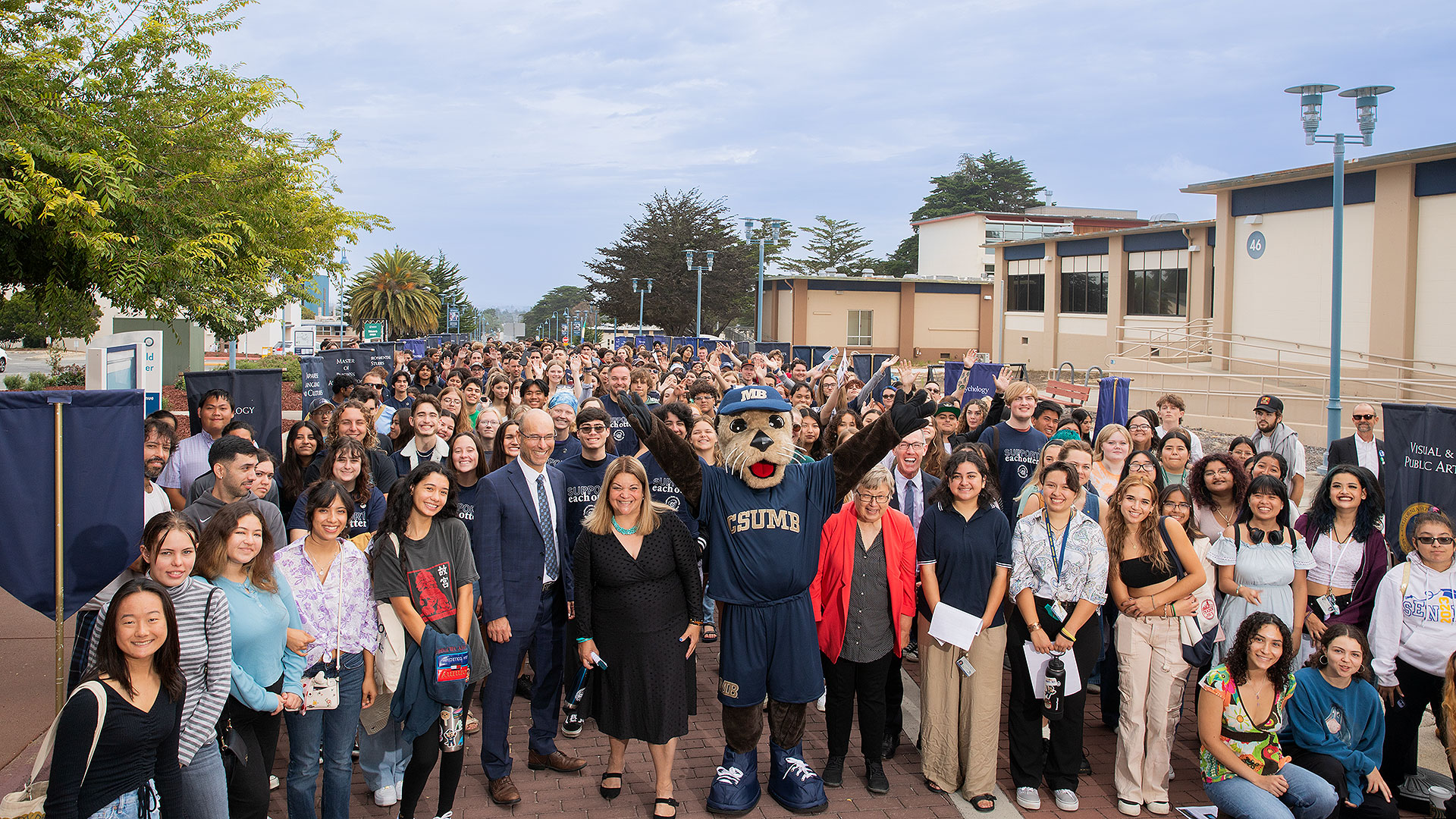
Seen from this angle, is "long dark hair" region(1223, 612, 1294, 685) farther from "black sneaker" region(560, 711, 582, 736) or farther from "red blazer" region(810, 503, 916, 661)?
"black sneaker" region(560, 711, 582, 736)

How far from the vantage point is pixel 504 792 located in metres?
5.25

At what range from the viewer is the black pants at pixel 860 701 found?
5.53 m

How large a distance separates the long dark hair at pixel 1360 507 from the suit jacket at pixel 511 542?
180 inches

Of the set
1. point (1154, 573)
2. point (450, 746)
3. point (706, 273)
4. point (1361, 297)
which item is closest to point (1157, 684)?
point (1154, 573)

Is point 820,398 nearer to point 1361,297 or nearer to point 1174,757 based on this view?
point 1174,757

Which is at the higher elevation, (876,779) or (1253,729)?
(1253,729)

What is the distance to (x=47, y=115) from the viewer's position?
30.5ft

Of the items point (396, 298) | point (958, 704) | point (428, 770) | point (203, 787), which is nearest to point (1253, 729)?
point (958, 704)

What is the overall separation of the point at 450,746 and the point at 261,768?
0.83 metres

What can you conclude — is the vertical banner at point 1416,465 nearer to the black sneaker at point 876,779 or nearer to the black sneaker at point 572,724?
the black sneaker at point 876,779

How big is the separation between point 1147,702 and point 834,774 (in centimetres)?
173

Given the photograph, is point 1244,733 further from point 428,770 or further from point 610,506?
point 428,770

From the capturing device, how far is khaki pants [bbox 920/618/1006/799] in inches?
213

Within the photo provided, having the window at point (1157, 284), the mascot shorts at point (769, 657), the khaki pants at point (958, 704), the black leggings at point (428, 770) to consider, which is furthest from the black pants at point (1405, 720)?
the window at point (1157, 284)
